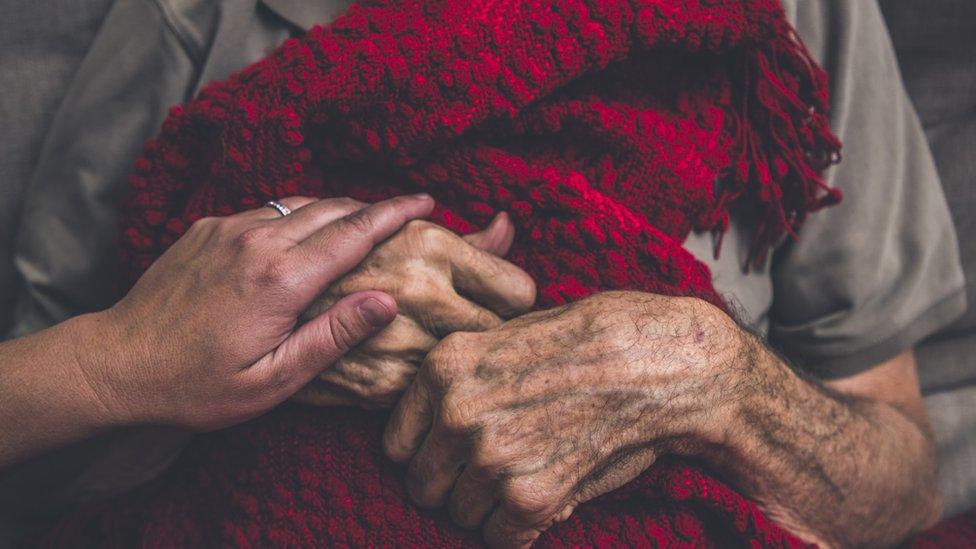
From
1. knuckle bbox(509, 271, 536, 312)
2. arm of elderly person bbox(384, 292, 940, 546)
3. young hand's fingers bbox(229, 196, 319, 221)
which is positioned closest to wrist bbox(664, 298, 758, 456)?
arm of elderly person bbox(384, 292, 940, 546)

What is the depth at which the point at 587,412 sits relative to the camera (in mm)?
715

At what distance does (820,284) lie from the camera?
101 cm

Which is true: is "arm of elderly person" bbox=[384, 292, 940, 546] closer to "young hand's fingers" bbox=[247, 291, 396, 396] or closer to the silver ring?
"young hand's fingers" bbox=[247, 291, 396, 396]

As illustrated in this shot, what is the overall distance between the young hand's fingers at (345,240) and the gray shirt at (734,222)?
345mm

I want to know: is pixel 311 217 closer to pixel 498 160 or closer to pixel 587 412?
pixel 498 160

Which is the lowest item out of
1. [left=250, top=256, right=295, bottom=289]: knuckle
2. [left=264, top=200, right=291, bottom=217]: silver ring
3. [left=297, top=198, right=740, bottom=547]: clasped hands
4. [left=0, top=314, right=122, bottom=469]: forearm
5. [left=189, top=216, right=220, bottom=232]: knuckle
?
[left=297, top=198, right=740, bottom=547]: clasped hands

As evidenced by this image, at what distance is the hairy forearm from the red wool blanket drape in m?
0.06

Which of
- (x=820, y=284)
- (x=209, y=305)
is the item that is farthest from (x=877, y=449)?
(x=209, y=305)

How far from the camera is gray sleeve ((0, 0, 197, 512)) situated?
3.17ft

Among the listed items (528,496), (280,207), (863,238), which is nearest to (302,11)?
(280,207)

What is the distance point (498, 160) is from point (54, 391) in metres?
0.50

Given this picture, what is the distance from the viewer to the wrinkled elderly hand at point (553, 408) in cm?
70

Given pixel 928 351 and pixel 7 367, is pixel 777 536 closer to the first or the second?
pixel 928 351

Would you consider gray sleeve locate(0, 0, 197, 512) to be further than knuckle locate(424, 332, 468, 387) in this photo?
Yes
